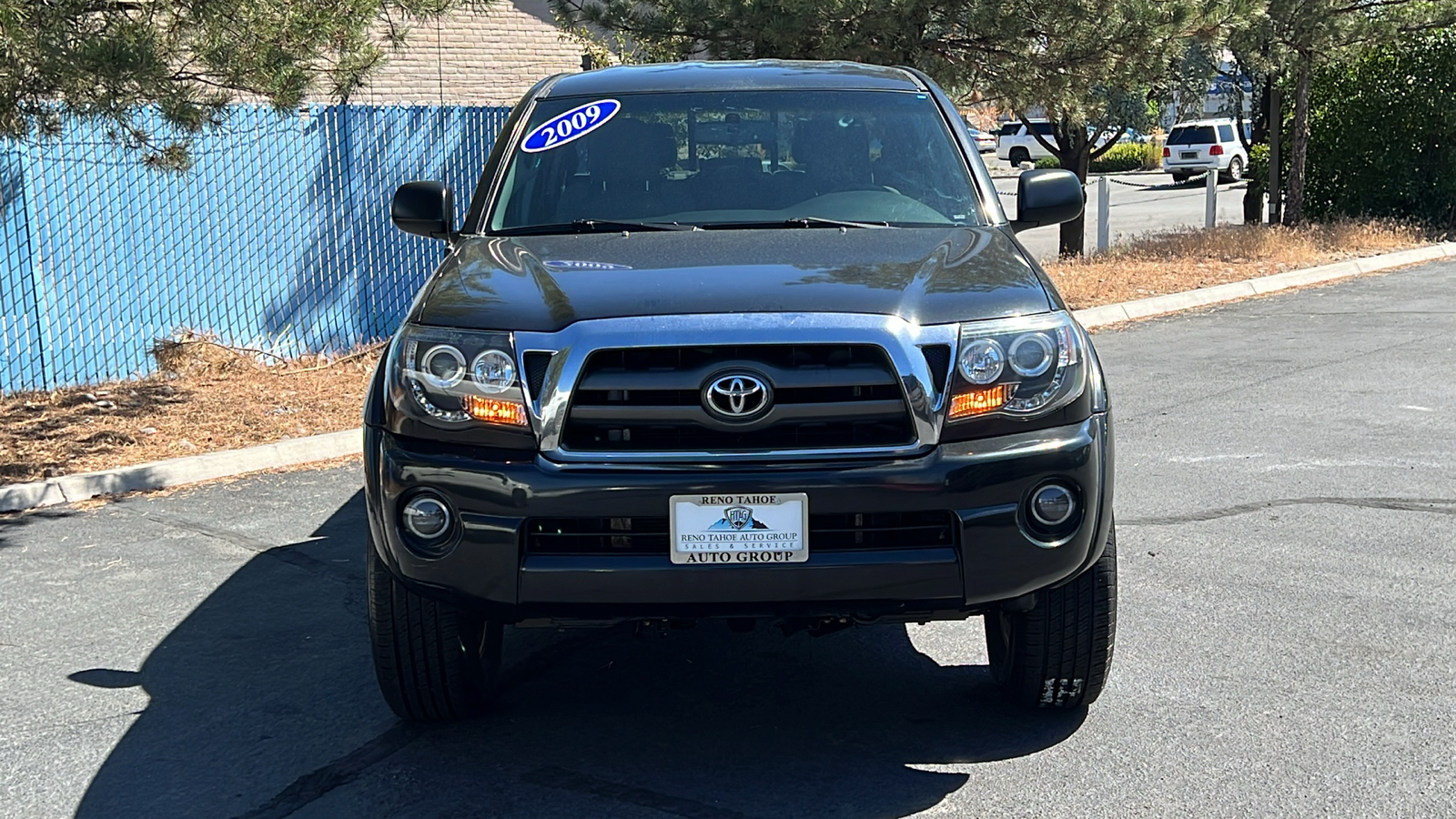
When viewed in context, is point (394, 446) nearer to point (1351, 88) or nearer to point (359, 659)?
point (359, 659)

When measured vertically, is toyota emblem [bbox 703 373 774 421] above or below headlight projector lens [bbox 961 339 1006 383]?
below

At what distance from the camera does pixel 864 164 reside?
16.4 feet

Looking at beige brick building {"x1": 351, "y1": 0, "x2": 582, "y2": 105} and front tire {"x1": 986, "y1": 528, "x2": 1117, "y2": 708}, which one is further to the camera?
beige brick building {"x1": 351, "y1": 0, "x2": 582, "y2": 105}

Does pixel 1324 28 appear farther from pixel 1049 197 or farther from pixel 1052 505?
pixel 1052 505

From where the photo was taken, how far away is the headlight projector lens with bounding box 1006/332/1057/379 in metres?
3.62

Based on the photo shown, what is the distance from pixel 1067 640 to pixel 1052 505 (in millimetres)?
534

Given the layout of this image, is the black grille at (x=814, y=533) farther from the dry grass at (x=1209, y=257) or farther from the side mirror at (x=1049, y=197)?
the dry grass at (x=1209, y=257)

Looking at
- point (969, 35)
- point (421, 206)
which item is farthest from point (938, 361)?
point (969, 35)

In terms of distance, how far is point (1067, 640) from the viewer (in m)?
3.95

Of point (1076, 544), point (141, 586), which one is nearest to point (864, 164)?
point (1076, 544)

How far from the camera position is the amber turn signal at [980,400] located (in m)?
3.56

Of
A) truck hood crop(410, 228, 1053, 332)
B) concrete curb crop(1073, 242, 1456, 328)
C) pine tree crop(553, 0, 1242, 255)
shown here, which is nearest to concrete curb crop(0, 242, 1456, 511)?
truck hood crop(410, 228, 1053, 332)

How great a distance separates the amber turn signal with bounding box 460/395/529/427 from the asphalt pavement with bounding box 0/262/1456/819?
0.94 metres

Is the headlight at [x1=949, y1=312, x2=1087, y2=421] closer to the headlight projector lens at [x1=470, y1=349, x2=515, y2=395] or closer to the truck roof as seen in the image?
the headlight projector lens at [x1=470, y1=349, x2=515, y2=395]
